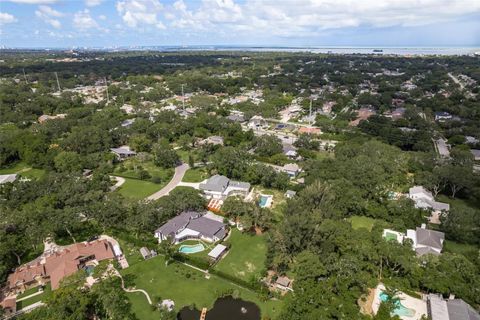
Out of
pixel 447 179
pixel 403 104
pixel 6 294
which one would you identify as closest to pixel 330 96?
pixel 403 104

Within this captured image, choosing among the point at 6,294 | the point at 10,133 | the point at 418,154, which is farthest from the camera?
the point at 10,133

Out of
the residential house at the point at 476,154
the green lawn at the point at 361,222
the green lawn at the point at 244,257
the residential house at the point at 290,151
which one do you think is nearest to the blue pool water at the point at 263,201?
the green lawn at the point at 244,257

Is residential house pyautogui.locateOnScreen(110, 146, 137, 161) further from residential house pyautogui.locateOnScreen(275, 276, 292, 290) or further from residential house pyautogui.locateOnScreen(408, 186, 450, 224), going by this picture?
residential house pyautogui.locateOnScreen(408, 186, 450, 224)

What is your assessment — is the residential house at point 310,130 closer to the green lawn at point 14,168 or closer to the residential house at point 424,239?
the residential house at point 424,239

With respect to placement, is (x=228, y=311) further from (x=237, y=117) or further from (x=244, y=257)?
(x=237, y=117)

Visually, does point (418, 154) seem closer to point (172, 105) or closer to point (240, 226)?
point (240, 226)
